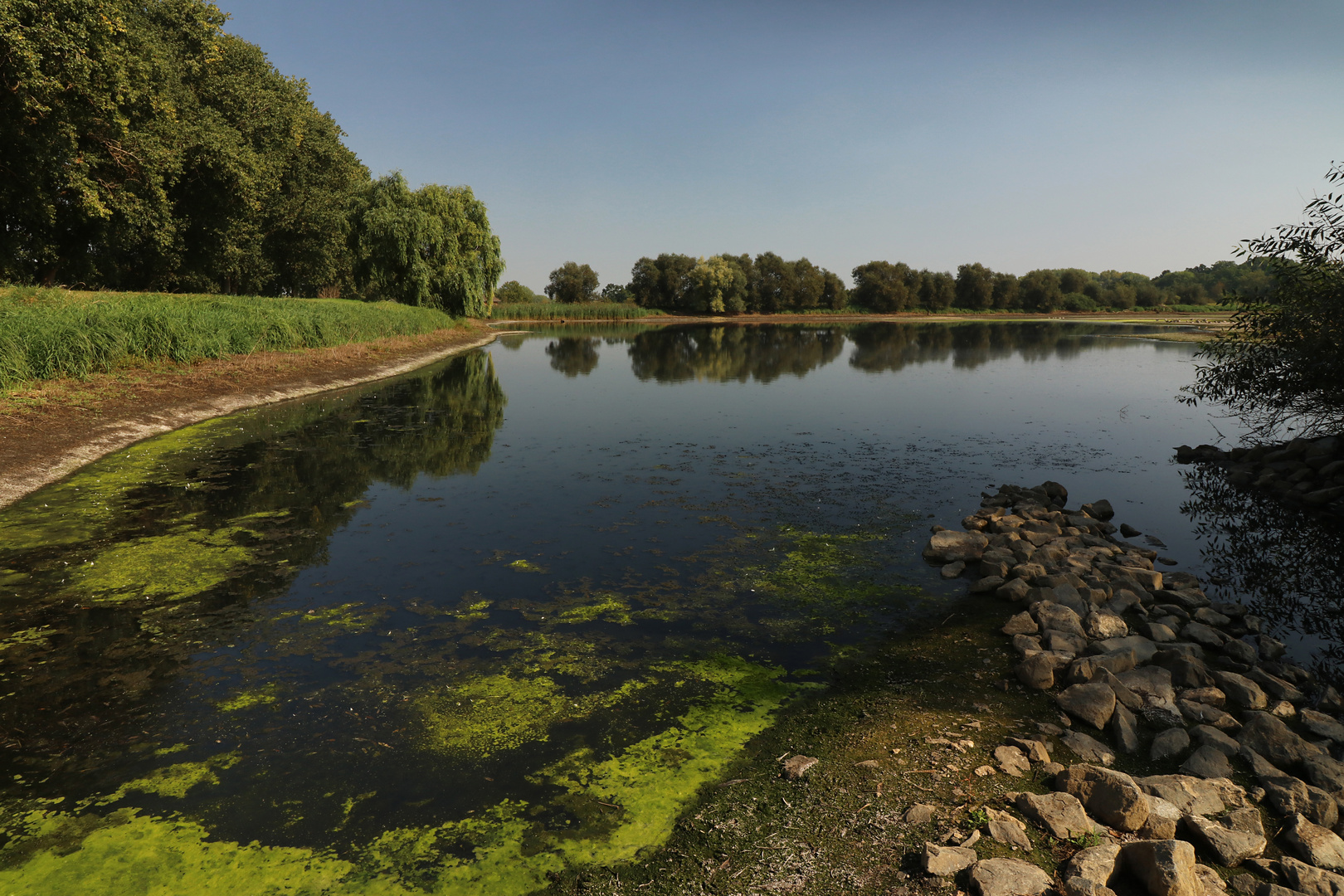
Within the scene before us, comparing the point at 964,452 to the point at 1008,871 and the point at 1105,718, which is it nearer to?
the point at 1105,718

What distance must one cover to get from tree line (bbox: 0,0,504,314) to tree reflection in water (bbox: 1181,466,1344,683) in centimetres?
3077

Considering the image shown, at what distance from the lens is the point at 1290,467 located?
14.3 metres

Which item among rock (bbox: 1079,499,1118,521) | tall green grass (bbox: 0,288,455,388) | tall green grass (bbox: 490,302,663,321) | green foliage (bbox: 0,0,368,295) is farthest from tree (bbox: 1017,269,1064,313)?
rock (bbox: 1079,499,1118,521)

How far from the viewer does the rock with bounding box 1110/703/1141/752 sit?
497 centimetres

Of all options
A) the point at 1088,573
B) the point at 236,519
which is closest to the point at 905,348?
the point at 1088,573

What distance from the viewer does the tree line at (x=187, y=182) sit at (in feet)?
72.1

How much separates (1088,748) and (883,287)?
139 m

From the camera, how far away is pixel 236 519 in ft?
32.7

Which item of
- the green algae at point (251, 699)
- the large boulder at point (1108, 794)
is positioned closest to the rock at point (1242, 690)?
the large boulder at point (1108, 794)

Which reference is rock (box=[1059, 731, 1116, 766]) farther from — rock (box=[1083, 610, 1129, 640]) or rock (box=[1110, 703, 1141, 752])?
rock (box=[1083, 610, 1129, 640])

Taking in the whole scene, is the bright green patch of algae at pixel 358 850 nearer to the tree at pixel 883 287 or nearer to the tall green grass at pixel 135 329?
the tall green grass at pixel 135 329

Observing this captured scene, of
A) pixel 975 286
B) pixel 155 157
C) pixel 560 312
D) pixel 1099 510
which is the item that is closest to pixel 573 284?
pixel 560 312

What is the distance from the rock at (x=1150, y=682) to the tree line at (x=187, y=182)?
95.0 feet

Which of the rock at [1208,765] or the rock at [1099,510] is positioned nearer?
the rock at [1208,765]
